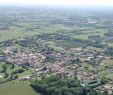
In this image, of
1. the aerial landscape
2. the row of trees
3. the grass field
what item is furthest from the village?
the grass field

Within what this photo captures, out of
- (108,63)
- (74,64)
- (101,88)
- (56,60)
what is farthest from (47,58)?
(101,88)

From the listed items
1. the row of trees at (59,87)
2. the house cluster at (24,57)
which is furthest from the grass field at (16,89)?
the house cluster at (24,57)

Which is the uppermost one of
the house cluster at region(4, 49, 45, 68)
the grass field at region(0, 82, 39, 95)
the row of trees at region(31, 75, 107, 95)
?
the row of trees at region(31, 75, 107, 95)

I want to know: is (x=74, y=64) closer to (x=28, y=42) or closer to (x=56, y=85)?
(x=56, y=85)

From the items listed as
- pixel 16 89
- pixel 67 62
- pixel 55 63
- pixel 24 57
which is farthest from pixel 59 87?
pixel 24 57

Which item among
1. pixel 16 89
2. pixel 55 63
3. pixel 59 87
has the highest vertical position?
pixel 59 87

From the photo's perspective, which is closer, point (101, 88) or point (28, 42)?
point (101, 88)

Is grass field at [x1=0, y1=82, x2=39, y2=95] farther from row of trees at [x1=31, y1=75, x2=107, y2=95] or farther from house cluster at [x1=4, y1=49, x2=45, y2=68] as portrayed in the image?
house cluster at [x1=4, y1=49, x2=45, y2=68]

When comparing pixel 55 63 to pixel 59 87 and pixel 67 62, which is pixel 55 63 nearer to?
pixel 67 62
